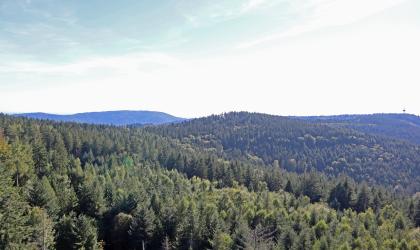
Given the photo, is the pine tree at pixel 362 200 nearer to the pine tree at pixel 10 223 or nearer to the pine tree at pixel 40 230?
the pine tree at pixel 40 230

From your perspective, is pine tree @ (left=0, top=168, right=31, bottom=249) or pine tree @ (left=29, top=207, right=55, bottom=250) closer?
pine tree @ (left=0, top=168, right=31, bottom=249)

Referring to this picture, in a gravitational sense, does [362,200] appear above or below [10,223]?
below

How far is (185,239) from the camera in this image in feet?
266

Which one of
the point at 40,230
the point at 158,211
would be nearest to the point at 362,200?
the point at 158,211

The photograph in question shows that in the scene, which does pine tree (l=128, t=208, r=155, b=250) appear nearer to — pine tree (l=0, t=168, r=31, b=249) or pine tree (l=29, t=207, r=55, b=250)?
pine tree (l=29, t=207, r=55, b=250)

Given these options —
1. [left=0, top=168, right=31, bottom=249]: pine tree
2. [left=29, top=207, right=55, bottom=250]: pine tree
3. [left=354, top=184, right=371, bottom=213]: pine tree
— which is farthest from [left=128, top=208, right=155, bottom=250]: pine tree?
[left=354, top=184, right=371, bottom=213]: pine tree

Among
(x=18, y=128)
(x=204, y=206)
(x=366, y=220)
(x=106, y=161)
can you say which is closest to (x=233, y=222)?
(x=204, y=206)

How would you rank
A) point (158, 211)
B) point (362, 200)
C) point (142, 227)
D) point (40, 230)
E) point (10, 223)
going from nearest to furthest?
point (10, 223) < point (40, 230) < point (142, 227) < point (158, 211) < point (362, 200)

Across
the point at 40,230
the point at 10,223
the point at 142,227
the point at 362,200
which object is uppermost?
the point at 10,223

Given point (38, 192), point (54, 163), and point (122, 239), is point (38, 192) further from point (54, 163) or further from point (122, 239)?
point (54, 163)

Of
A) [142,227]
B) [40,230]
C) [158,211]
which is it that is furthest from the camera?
[158,211]

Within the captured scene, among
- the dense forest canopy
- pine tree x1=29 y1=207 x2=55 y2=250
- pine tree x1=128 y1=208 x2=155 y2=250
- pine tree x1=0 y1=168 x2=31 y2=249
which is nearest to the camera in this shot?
pine tree x1=0 y1=168 x2=31 y2=249

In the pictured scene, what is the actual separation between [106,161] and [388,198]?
297 ft

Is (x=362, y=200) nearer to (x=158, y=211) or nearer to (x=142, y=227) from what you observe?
(x=158, y=211)
